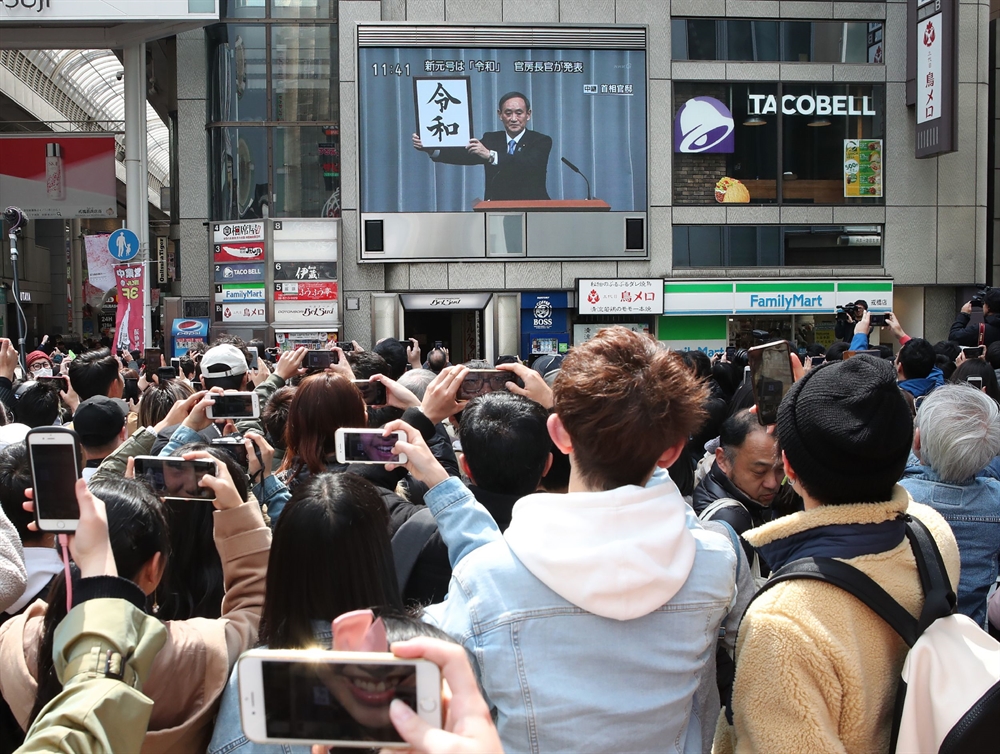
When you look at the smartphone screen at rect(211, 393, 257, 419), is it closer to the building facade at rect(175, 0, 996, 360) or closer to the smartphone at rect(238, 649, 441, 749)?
the smartphone at rect(238, 649, 441, 749)

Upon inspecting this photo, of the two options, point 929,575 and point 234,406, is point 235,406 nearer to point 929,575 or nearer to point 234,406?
point 234,406

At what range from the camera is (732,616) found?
2154 millimetres

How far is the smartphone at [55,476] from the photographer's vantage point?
1.94 m

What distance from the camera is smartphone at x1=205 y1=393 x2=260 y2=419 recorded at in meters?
3.63

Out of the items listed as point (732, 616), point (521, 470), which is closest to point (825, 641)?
point (732, 616)

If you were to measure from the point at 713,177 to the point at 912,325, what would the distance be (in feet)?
20.3

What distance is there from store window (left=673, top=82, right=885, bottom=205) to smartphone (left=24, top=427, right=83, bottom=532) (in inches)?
792

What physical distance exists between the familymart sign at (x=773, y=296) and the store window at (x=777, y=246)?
1.83 ft

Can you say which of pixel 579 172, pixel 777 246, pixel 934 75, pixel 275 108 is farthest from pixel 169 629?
pixel 934 75

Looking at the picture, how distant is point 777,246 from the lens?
2133 cm

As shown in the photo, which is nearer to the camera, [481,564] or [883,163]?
[481,564]

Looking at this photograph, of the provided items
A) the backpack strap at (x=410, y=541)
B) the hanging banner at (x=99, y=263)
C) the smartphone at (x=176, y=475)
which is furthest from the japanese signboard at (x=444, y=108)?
the smartphone at (x=176, y=475)

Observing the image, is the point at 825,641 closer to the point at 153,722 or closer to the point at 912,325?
the point at 153,722

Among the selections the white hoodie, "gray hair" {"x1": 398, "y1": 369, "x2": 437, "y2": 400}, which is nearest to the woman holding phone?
the white hoodie
